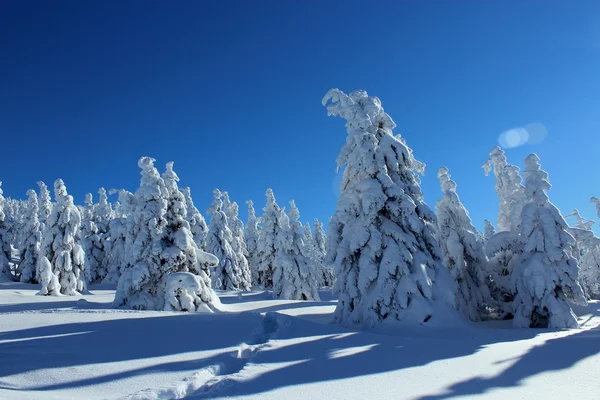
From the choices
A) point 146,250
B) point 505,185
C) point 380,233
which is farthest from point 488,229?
point 146,250

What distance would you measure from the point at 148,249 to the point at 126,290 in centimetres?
247

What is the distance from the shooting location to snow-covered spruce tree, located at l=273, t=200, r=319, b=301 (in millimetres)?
35469

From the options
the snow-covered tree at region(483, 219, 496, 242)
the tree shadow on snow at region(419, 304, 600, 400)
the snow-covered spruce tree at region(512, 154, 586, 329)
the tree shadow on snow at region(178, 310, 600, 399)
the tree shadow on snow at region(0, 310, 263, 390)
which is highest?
the snow-covered tree at region(483, 219, 496, 242)

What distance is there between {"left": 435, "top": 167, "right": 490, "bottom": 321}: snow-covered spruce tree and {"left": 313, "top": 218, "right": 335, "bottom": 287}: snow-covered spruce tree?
1591 inches

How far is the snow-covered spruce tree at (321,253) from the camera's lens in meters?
66.6

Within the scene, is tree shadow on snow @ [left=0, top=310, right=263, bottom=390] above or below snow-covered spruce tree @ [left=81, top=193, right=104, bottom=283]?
below

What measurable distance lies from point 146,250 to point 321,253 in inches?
2084

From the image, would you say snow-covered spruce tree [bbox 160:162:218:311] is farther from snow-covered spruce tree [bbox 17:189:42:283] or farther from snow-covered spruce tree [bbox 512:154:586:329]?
snow-covered spruce tree [bbox 17:189:42:283]

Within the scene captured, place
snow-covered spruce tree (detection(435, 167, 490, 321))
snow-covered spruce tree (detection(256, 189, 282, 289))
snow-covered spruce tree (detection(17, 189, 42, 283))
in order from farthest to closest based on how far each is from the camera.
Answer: snow-covered spruce tree (detection(17, 189, 42, 283))
snow-covered spruce tree (detection(256, 189, 282, 289))
snow-covered spruce tree (detection(435, 167, 490, 321))

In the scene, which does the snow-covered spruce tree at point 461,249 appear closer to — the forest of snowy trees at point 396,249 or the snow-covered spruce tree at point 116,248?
the forest of snowy trees at point 396,249

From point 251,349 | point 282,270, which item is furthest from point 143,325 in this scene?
point 282,270

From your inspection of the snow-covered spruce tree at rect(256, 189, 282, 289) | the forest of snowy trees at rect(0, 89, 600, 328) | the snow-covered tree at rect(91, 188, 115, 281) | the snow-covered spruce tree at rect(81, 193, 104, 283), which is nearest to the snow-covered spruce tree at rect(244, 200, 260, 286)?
the snow-covered spruce tree at rect(256, 189, 282, 289)

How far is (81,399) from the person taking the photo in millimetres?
5742

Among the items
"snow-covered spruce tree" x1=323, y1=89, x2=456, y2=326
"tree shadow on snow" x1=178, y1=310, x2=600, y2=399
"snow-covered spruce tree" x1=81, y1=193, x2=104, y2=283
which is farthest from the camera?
"snow-covered spruce tree" x1=81, y1=193, x2=104, y2=283
